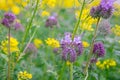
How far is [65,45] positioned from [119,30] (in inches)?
48.2

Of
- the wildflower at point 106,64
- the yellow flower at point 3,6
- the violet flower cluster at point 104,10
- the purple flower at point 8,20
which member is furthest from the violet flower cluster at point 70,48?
the yellow flower at point 3,6

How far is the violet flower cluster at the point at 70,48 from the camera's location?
9.29 ft

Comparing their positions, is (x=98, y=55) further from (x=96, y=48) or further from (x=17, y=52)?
(x=17, y=52)

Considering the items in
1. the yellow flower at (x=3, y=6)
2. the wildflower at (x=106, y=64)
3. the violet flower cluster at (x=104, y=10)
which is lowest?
the wildflower at (x=106, y=64)

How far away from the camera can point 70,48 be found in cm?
286

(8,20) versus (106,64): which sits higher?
(8,20)

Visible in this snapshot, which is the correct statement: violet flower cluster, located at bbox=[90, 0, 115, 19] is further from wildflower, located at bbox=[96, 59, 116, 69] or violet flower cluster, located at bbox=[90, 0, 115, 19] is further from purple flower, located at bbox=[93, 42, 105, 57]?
wildflower, located at bbox=[96, 59, 116, 69]

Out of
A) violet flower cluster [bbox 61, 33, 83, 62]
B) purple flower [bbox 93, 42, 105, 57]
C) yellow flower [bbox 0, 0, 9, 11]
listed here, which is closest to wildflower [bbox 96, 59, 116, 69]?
purple flower [bbox 93, 42, 105, 57]

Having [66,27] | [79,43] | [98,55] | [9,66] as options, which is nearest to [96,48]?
[98,55]

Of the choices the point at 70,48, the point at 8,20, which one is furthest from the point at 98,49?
the point at 8,20

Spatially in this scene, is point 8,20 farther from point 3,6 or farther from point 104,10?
point 3,6

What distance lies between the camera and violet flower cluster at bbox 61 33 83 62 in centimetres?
283

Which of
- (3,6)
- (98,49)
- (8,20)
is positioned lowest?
(98,49)

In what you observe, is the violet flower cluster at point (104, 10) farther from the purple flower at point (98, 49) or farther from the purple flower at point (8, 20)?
the purple flower at point (8, 20)
